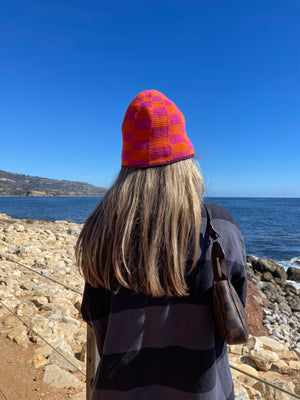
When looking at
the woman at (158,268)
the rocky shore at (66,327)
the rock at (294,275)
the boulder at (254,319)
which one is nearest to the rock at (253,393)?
the rocky shore at (66,327)

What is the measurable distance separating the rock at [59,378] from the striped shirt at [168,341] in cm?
240

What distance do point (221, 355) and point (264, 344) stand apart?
17.5 feet

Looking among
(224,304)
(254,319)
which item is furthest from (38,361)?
(254,319)

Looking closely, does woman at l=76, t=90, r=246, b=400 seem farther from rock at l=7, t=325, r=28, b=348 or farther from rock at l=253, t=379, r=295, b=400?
rock at l=7, t=325, r=28, b=348

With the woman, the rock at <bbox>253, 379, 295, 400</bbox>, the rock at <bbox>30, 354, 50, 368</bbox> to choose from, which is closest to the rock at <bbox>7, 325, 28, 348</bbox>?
the rock at <bbox>30, 354, 50, 368</bbox>

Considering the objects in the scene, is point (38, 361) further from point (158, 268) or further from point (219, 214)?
point (219, 214)

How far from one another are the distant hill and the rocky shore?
14171 centimetres

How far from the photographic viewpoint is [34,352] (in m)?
3.55

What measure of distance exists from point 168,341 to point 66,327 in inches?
148

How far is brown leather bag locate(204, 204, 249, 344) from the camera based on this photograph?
0.94m

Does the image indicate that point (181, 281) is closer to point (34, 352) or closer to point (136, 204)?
point (136, 204)

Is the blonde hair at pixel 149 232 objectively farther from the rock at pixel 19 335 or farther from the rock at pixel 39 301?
the rock at pixel 39 301

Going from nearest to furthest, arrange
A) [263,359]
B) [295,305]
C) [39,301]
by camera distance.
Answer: [263,359] → [39,301] → [295,305]

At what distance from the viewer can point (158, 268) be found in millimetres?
→ 1017
